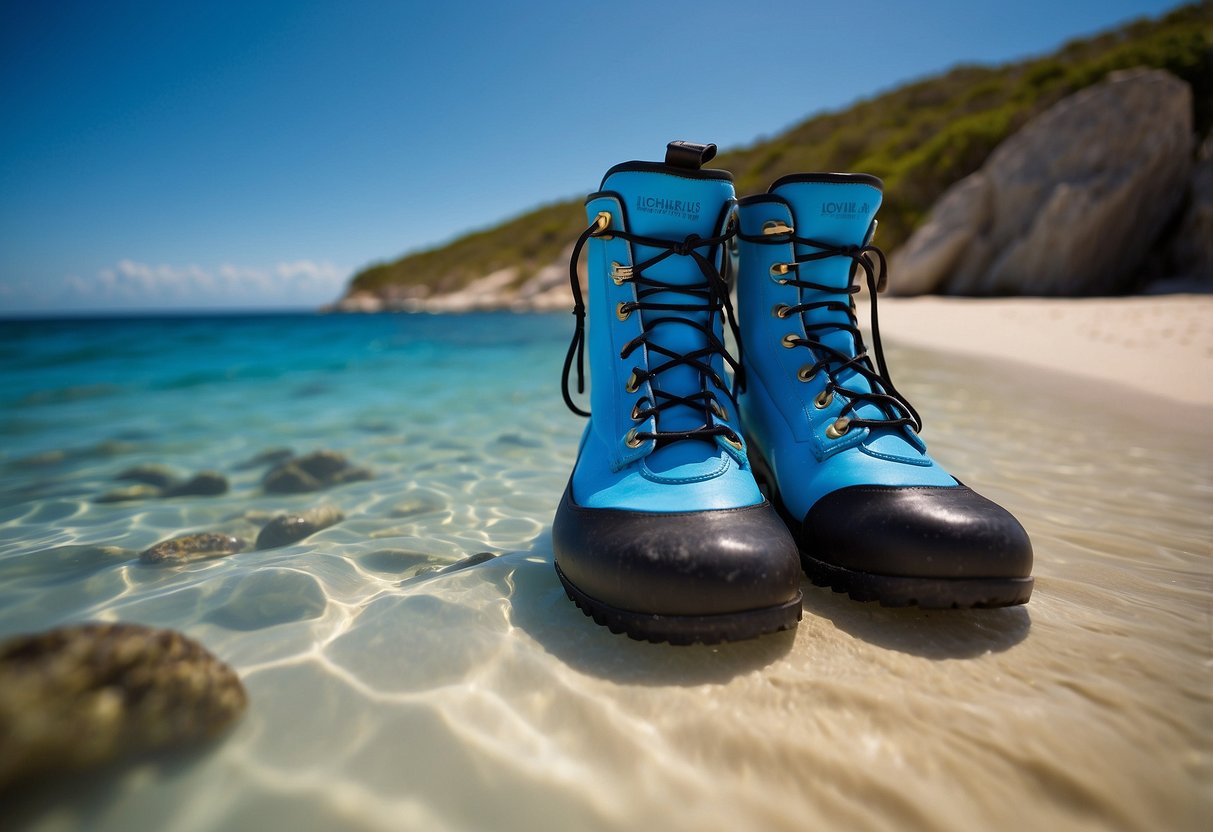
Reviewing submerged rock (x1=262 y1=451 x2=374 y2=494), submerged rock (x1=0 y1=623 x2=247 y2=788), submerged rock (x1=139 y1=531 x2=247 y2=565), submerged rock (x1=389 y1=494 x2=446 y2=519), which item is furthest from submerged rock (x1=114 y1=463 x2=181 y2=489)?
submerged rock (x1=0 y1=623 x2=247 y2=788)

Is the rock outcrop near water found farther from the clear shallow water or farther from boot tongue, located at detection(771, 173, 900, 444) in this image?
boot tongue, located at detection(771, 173, 900, 444)

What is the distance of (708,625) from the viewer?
947mm

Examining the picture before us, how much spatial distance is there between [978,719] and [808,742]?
26 centimetres

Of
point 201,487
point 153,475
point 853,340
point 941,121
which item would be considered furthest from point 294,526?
point 941,121

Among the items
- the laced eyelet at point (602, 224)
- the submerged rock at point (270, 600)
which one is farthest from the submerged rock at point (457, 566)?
the laced eyelet at point (602, 224)

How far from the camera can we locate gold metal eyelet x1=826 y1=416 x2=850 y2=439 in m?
1.29

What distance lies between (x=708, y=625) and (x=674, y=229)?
908mm

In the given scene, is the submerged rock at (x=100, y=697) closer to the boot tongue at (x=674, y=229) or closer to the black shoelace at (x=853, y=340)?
the boot tongue at (x=674, y=229)

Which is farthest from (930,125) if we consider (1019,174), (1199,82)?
(1019,174)

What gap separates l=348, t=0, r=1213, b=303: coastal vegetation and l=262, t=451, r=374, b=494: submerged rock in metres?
17.8

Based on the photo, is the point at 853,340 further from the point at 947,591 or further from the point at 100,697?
the point at 100,697

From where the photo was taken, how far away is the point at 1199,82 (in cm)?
1298

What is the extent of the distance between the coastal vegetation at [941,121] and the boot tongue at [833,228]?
1756 cm

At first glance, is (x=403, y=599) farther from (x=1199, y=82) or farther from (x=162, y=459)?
(x=1199, y=82)
